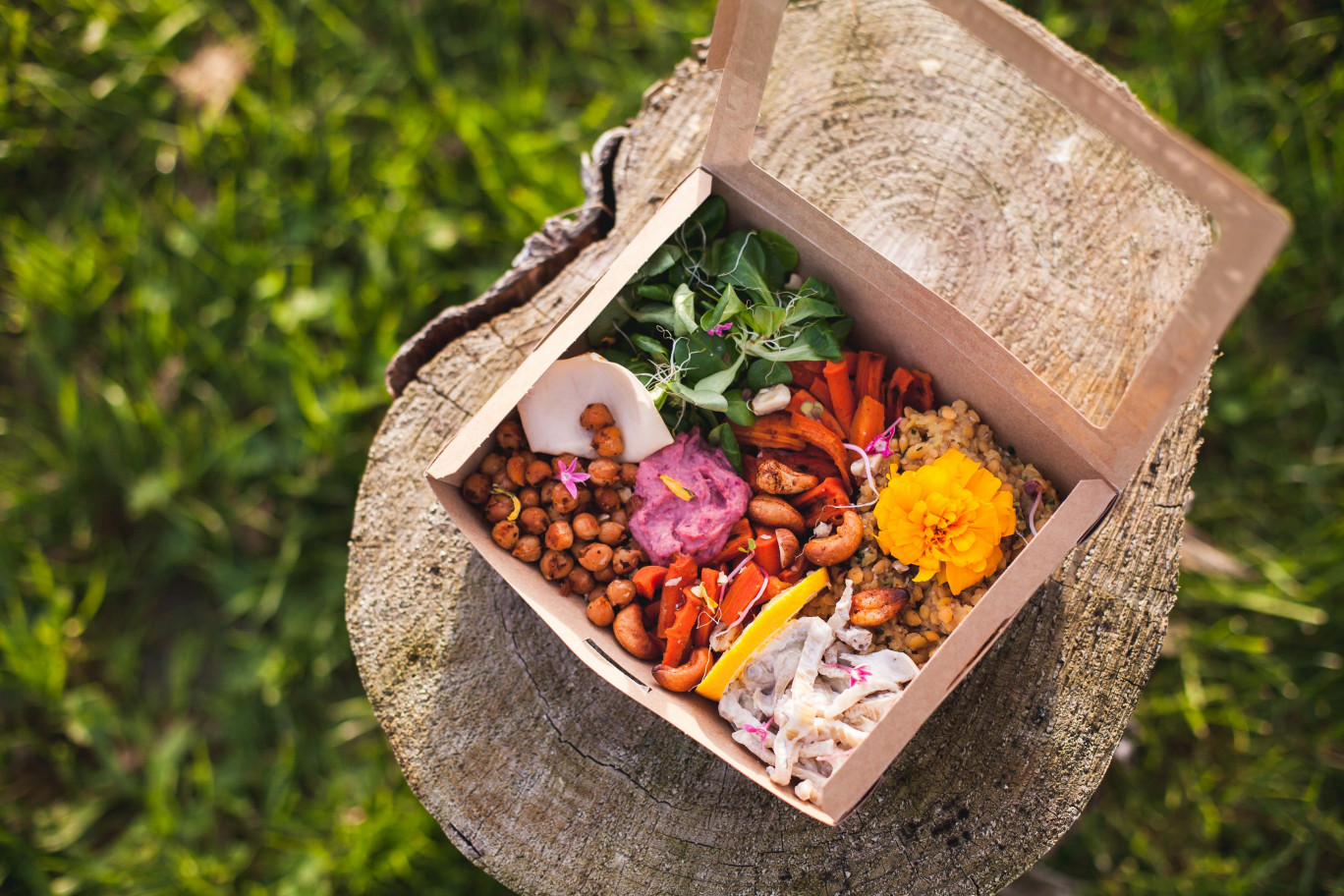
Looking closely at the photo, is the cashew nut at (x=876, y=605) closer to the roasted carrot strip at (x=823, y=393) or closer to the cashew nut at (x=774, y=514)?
the cashew nut at (x=774, y=514)

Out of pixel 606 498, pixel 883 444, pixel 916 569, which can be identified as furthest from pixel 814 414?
pixel 606 498

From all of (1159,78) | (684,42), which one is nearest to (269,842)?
(684,42)

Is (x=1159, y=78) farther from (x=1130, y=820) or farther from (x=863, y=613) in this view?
(x=1130, y=820)

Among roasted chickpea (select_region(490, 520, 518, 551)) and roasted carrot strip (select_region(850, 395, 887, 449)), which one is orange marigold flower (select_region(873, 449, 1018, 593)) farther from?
roasted chickpea (select_region(490, 520, 518, 551))

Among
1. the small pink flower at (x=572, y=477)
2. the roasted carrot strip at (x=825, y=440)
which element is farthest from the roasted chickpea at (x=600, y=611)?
the roasted carrot strip at (x=825, y=440)

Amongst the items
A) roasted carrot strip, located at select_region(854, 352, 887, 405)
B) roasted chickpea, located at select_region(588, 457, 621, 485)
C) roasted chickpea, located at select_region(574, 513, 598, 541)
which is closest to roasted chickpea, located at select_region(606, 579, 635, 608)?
roasted chickpea, located at select_region(574, 513, 598, 541)
